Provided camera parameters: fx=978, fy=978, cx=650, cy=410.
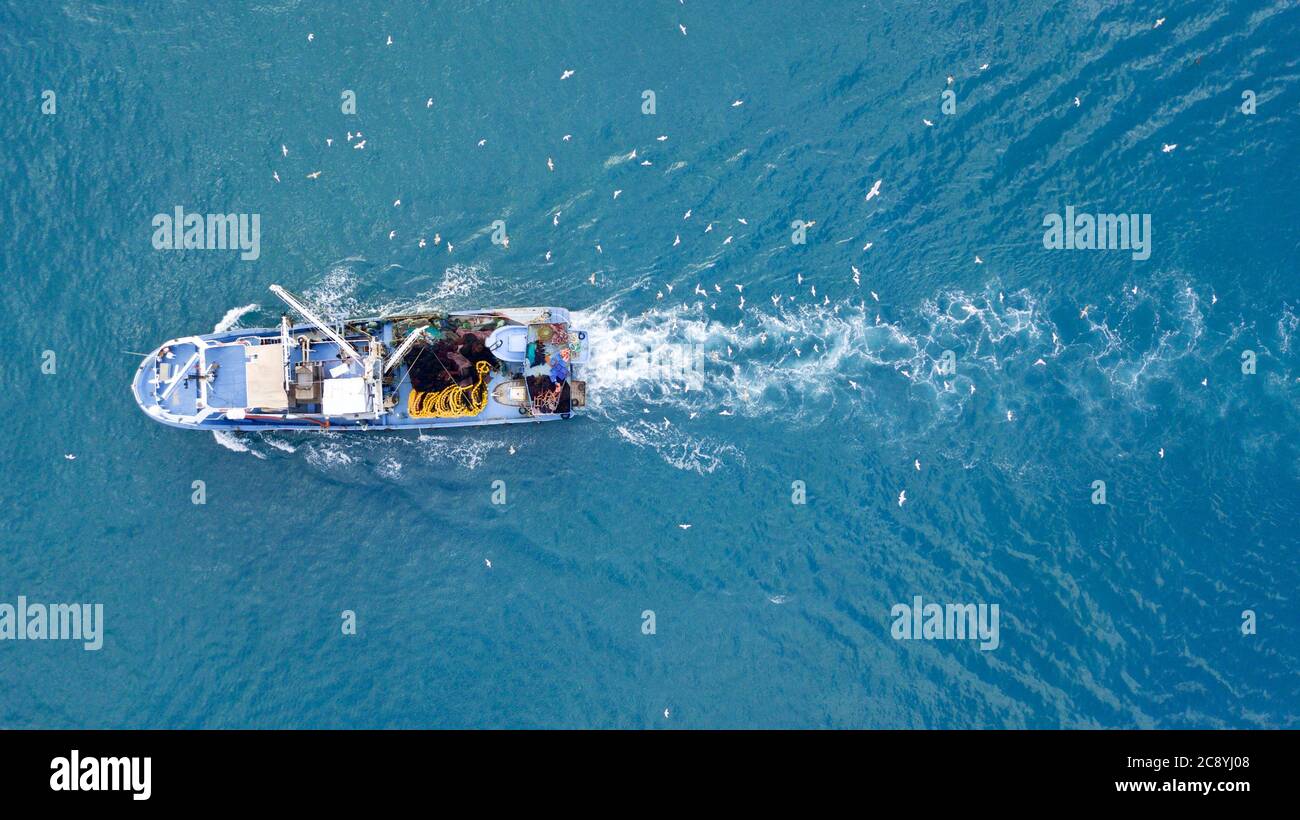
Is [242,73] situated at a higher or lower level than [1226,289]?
higher

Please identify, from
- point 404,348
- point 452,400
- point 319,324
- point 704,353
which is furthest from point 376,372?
point 704,353

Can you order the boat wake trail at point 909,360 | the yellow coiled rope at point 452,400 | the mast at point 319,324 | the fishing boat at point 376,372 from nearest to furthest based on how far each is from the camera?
the mast at point 319,324 → the fishing boat at point 376,372 → the yellow coiled rope at point 452,400 → the boat wake trail at point 909,360

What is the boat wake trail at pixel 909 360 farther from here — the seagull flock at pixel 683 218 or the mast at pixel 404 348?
the mast at pixel 404 348

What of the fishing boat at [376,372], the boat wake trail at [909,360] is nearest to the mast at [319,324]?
the fishing boat at [376,372]

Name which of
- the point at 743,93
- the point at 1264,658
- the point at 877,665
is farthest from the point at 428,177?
the point at 1264,658

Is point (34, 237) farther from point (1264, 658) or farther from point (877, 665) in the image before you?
point (1264, 658)

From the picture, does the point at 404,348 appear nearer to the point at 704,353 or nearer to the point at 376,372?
the point at 376,372
